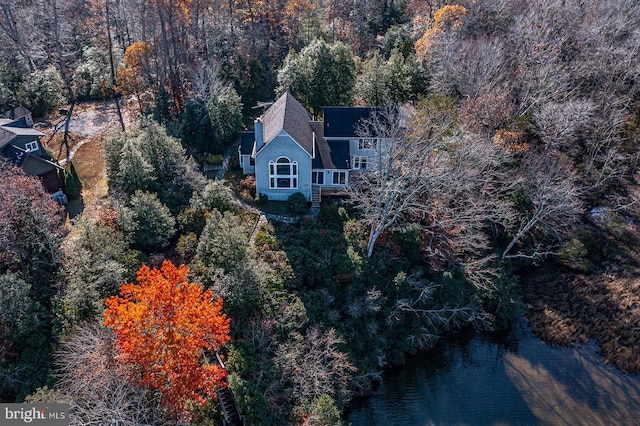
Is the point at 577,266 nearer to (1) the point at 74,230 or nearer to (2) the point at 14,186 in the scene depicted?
(1) the point at 74,230

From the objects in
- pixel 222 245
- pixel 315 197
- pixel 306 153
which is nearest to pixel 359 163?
pixel 315 197

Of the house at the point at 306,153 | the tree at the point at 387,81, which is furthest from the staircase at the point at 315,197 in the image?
the tree at the point at 387,81

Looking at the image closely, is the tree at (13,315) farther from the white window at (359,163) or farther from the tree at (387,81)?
the tree at (387,81)

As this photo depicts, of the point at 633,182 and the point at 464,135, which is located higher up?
the point at 464,135

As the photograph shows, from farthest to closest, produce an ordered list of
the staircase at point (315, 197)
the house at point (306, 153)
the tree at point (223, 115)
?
the tree at point (223, 115)
the staircase at point (315, 197)
the house at point (306, 153)

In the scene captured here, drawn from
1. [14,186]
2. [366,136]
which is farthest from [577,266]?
[14,186]

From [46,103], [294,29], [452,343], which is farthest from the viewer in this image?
[294,29]

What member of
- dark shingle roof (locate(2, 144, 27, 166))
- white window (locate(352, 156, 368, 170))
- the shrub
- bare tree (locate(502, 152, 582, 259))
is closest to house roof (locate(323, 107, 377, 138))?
white window (locate(352, 156, 368, 170))
